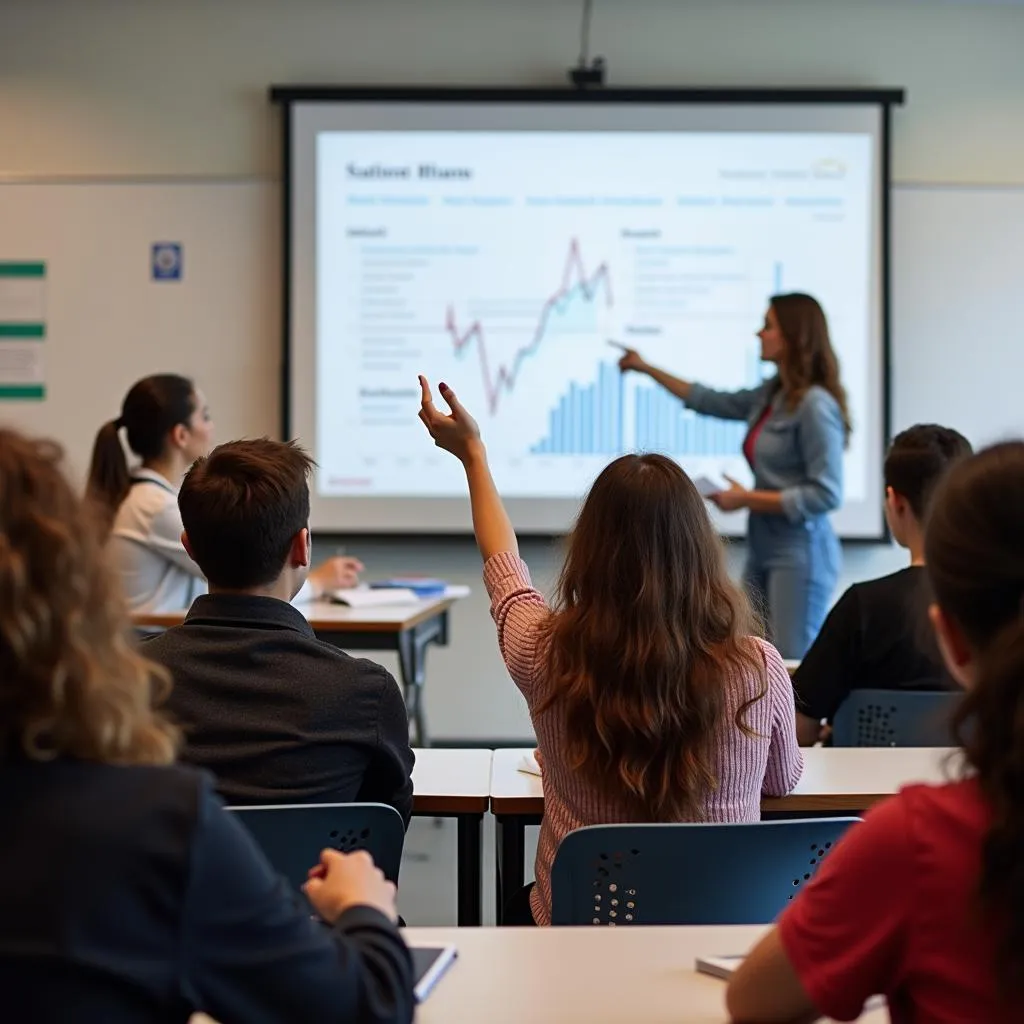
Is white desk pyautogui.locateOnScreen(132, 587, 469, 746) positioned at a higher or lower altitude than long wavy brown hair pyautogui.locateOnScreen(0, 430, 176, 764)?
lower

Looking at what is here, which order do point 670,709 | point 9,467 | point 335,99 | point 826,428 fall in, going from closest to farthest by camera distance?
point 9,467 < point 670,709 < point 826,428 < point 335,99

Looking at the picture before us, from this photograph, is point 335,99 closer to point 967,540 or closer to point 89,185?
point 89,185

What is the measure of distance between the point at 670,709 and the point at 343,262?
365cm

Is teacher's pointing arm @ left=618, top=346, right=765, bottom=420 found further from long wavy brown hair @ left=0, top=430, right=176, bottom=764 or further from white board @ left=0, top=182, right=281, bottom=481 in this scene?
long wavy brown hair @ left=0, top=430, right=176, bottom=764

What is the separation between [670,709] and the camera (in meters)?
1.55

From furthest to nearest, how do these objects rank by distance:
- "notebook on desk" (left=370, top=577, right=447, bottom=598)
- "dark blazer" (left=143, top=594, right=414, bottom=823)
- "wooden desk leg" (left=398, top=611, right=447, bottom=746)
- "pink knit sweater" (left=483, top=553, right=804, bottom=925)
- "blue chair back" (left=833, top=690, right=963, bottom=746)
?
1. "notebook on desk" (left=370, top=577, right=447, bottom=598)
2. "wooden desk leg" (left=398, top=611, right=447, bottom=746)
3. "blue chair back" (left=833, top=690, right=963, bottom=746)
4. "pink knit sweater" (left=483, top=553, right=804, bottom=925)
5. "dark blazer" (left=143, top=594, right=414, bottom=823)

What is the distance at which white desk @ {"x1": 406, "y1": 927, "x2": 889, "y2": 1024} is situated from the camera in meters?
1.02

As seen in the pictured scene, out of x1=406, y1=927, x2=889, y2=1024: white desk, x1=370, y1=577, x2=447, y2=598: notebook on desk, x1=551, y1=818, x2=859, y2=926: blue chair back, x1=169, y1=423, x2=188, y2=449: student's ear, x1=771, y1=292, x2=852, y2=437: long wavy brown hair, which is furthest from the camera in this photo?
x1=370, y1=577, x2=447, y2=598: notebook on desk

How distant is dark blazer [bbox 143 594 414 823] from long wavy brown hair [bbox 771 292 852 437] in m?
2.59

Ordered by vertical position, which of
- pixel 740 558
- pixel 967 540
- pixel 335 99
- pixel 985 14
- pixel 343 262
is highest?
pixel 985 14

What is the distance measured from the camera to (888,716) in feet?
7.45

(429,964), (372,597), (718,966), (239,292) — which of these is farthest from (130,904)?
(239,292)

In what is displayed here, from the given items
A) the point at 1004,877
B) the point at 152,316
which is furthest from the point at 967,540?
the point at 152,316

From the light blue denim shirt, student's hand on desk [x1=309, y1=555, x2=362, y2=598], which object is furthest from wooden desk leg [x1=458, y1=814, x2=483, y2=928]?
the light blue denim shirt
